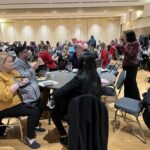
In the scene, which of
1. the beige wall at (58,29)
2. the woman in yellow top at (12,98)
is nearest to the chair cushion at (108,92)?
the woman in yellow top at (12,98)

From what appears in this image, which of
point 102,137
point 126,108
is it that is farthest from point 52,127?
point 102,137

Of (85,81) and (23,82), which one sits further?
(23,82)

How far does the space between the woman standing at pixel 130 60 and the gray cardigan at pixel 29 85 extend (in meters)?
1.84

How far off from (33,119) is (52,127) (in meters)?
0.69

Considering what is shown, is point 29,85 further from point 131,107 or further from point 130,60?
point 130,60

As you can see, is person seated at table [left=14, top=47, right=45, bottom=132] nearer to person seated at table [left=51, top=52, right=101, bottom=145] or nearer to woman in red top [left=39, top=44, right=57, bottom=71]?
person seated at table [left=51, top=52, right=101, bottom=145]

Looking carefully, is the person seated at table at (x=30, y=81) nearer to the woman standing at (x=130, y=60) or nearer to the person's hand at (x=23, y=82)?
the person's hand at (x=23, y=82)

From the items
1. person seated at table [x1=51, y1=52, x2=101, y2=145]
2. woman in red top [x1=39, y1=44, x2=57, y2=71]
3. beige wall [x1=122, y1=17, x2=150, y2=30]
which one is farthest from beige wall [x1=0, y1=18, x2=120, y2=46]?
person seated at table [x1=51, y1=52, x2=101, y2=145]

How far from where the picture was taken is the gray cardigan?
2926 millimetres

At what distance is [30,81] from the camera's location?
9.91ft

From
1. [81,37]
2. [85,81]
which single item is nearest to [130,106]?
[85,81]

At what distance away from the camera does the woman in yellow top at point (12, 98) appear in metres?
2.69

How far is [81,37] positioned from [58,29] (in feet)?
6.85

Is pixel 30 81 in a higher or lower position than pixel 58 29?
lower
